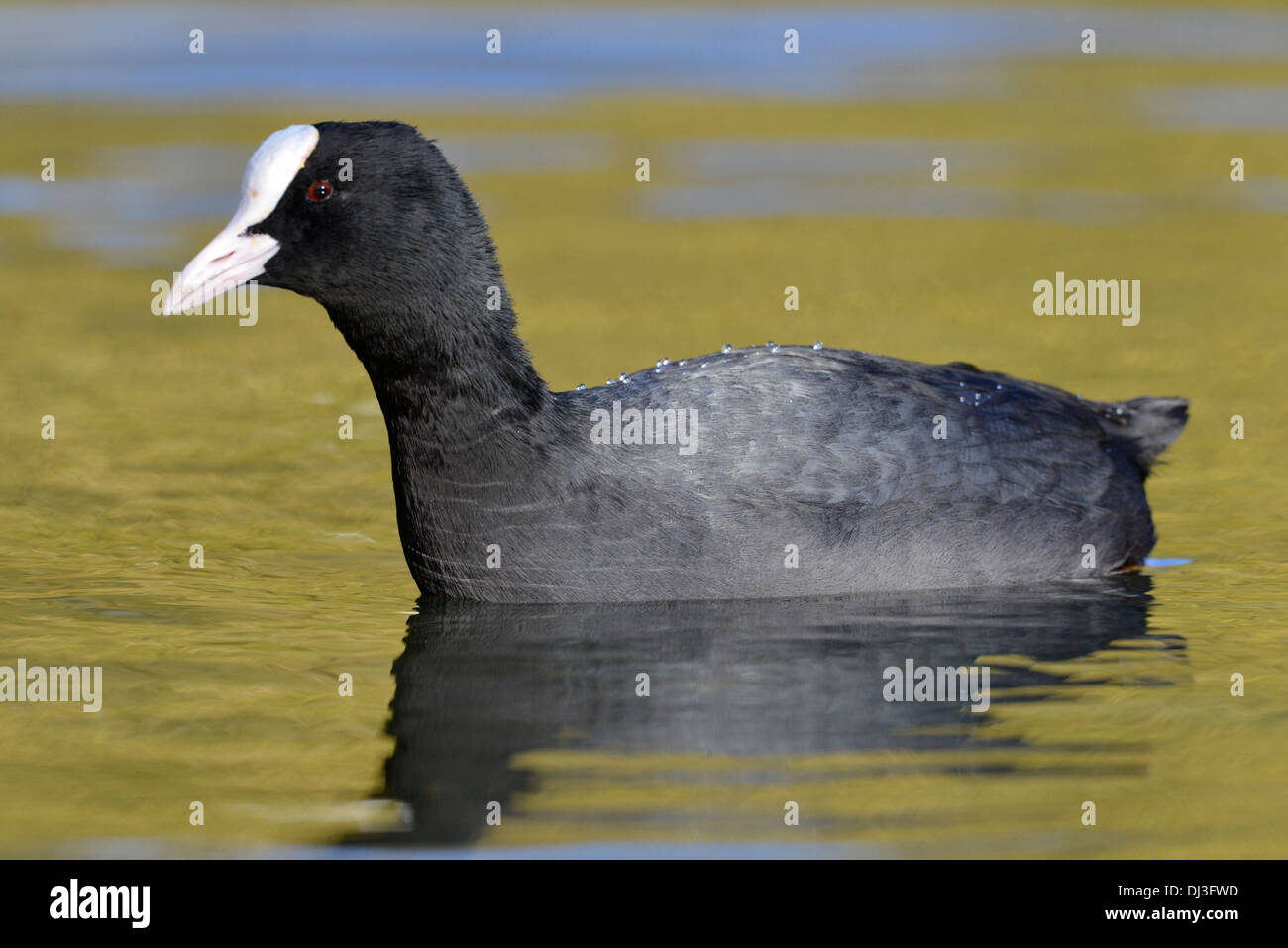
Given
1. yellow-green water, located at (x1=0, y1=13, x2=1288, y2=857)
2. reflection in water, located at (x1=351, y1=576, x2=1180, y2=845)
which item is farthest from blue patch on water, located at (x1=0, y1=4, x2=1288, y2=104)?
reflection in water, located at (x1=351, y1=576, x2=1180, y2=845)

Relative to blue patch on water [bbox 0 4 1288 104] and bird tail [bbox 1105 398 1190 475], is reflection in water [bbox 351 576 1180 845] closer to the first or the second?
bird tail [bbox 1105 398 1190 475]

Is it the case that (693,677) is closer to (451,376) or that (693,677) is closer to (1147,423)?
(451,376)

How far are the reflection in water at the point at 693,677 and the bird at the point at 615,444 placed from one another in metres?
0.14

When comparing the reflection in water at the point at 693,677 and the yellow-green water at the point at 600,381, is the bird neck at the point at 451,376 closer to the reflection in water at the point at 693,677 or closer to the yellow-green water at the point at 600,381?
the reflection in water at the point at 693,677

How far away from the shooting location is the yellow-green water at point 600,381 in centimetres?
659

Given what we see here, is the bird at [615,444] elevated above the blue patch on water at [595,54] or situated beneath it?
situated beneath

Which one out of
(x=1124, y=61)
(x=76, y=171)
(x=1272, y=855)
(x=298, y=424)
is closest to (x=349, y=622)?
(x=298, y=424)

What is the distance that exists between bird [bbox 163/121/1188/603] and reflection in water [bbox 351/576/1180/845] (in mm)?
136

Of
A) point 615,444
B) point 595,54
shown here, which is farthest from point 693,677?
A: point 595,54

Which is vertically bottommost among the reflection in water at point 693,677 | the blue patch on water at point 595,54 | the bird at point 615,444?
the reflection in water at point 693,677

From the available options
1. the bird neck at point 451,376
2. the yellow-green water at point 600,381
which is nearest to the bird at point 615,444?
the bird neck at point 451,376

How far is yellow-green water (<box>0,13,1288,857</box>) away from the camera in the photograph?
6594 mm
